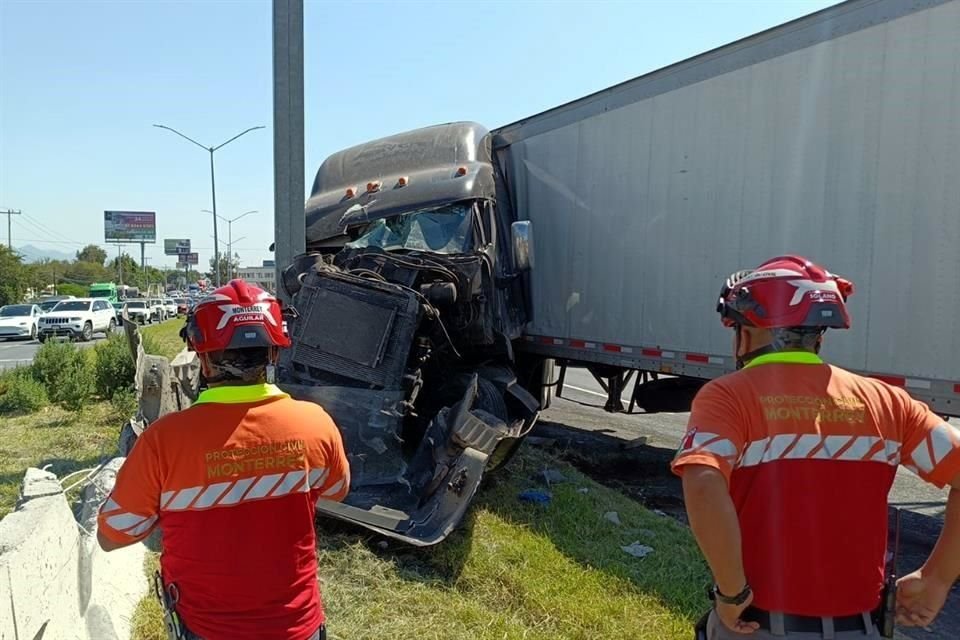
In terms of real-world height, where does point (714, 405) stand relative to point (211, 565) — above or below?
above

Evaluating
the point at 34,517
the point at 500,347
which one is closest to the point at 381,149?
the point at 500,347

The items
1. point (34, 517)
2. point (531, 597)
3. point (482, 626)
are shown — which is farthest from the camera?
point (531, 597)

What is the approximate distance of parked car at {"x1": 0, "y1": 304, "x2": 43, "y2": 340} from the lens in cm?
2781

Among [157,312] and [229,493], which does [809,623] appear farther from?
[157,312]

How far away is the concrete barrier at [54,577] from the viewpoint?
7.91ft

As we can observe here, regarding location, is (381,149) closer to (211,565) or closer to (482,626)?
(482,626)

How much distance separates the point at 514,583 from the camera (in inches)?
171

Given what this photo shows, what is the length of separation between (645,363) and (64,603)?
564 centimetres

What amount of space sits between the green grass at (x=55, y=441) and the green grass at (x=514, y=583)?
2.95m

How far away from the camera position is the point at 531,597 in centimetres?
421

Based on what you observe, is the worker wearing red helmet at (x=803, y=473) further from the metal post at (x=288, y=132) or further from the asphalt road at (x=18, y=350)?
the asphalt road at (x=18, y=350)

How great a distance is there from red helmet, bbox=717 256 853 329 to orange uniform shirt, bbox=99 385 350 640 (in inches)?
53.3

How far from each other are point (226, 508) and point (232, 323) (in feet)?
1.70

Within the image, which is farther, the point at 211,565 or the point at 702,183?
the point at 702,183
